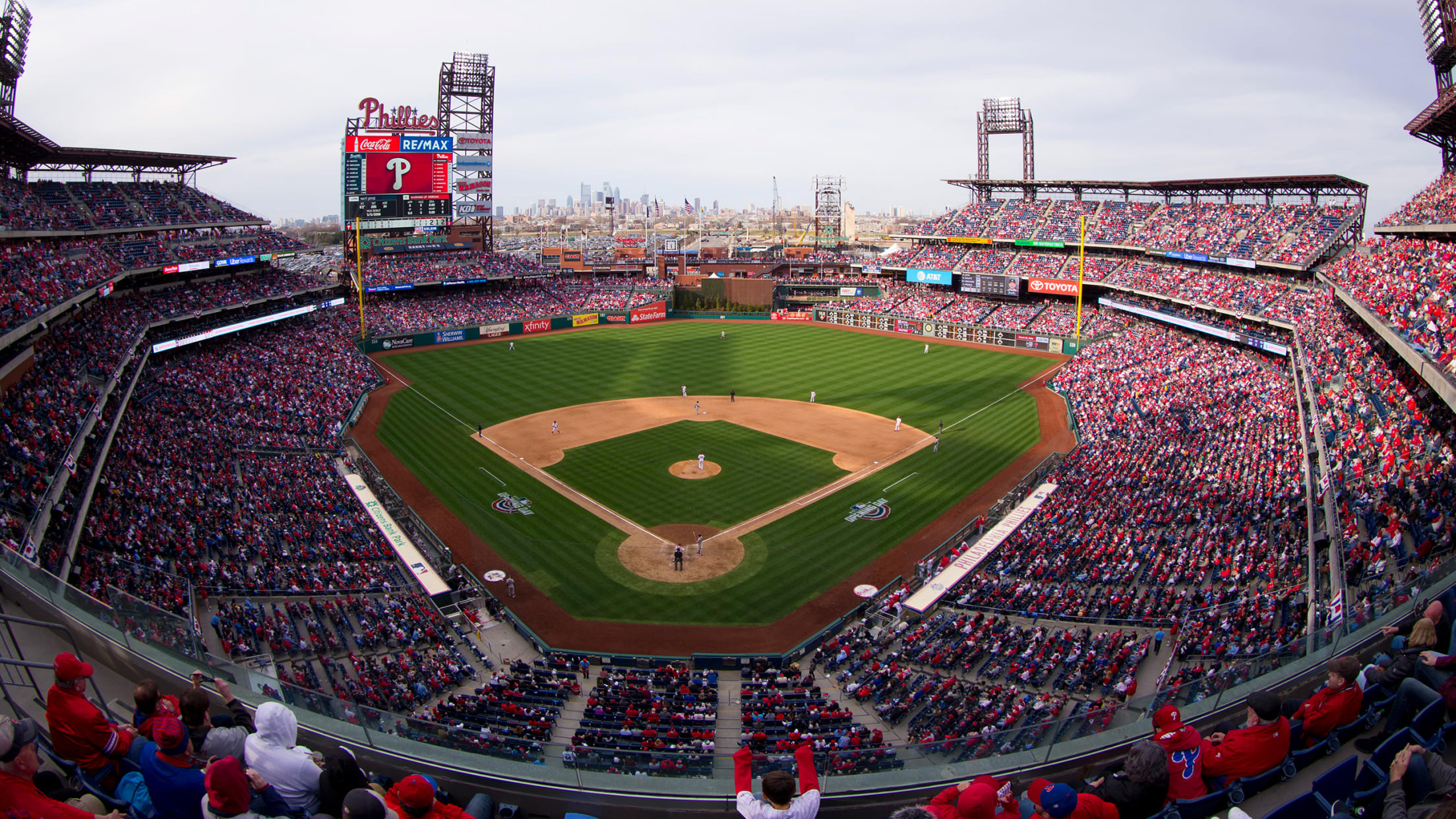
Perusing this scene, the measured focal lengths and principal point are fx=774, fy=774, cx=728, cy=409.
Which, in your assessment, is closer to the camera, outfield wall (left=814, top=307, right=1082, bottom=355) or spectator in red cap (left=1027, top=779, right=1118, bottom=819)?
spectator in red cap (left=1027, top=779, right=1118, bottom=819)

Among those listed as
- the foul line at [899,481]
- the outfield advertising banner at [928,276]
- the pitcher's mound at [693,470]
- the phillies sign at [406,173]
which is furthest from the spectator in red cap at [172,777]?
the outfield advertising banner at [928,276]

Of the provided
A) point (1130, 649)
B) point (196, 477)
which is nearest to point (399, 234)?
point (196, 477)

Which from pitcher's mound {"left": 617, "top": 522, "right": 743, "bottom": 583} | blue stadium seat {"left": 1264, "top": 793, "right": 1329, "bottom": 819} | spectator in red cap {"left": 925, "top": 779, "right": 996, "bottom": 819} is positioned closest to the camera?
spectator in red cap {"left": 925, "top": 779, "right": 996, "bottom": 819}

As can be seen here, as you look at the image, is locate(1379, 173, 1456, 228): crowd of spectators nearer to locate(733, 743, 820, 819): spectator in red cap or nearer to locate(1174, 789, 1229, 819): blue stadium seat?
locate(1174, 789, 1229, 819): blue stadium seat

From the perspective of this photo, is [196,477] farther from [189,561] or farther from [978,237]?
[978,237]

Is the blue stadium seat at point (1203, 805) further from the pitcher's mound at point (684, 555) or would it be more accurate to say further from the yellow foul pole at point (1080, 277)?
the yellow foul pole at point (1080, 277)

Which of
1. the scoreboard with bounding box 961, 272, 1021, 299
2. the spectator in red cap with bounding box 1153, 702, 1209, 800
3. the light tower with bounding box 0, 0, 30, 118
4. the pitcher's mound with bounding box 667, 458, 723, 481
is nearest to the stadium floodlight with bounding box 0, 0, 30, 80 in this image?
the light tower with bounding box 0, 0, 30, 118
